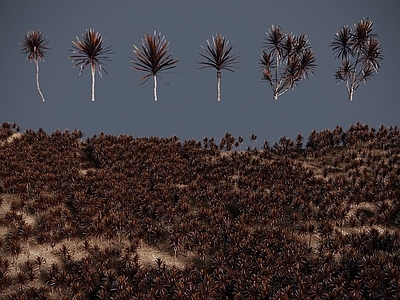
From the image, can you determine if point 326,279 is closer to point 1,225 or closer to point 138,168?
point 138,168

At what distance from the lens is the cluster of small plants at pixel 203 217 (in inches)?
589

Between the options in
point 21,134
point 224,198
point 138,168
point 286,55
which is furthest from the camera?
point 286,55

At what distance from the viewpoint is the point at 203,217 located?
1870 centimetres

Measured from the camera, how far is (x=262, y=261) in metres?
15.6

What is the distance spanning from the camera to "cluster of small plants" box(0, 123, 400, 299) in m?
15.0

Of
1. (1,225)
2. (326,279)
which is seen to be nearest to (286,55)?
(326,279)

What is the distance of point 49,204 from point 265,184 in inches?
451

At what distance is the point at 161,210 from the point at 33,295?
6.64 meters

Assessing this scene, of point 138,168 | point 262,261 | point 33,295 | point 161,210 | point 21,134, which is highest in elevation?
point 21,134

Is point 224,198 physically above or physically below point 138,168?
below

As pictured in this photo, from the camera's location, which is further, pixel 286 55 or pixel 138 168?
pixel 286 55

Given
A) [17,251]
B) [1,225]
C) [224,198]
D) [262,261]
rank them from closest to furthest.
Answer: [262,261], [17,251], [1,225], [224,198]

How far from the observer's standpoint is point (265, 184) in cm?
2089

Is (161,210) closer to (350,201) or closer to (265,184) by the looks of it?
(265,184)
